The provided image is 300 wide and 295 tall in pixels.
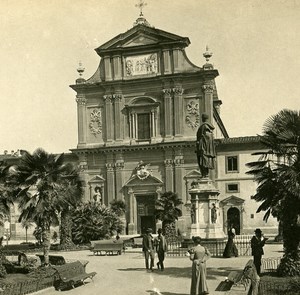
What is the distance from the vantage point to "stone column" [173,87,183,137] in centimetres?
4891

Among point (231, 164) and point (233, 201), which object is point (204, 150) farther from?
point (231, 164)

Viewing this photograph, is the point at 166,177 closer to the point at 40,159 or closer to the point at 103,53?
the point at 103,53

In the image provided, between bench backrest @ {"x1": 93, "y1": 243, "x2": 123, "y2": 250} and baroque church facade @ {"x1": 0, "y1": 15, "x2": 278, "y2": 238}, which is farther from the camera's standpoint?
baroque church facade @ {"x1": 0, "y1": 15, "x2": 278, "y2": 238}

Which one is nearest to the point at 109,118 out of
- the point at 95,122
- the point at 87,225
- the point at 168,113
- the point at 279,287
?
the point at 95,122

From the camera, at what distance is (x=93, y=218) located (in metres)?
37.5

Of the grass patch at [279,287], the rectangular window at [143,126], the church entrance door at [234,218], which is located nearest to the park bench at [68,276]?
the grass patch at [279,287]

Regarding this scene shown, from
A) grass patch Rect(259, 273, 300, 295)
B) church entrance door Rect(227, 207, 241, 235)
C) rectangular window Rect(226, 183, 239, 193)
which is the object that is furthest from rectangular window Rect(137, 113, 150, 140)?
grass patch Rect(259, 273, 300, 295)

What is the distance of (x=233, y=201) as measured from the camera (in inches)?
1895

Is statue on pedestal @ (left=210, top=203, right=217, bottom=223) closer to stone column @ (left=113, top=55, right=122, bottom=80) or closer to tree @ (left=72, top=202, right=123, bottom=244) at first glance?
tree @ (left=72, top=202, right=123, bottom=244)

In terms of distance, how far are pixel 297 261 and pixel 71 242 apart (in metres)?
22.4

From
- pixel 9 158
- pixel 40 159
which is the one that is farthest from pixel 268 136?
pixel 9 158

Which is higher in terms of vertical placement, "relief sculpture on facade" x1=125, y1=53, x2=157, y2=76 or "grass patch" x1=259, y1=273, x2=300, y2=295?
"relief sculpture on facade" x1=125, y1=53, x2=157, y2=76

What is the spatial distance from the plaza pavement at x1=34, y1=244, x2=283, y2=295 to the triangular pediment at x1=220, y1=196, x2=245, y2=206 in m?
25.0

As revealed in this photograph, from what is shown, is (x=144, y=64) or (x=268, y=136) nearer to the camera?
(x=268, y=136)
